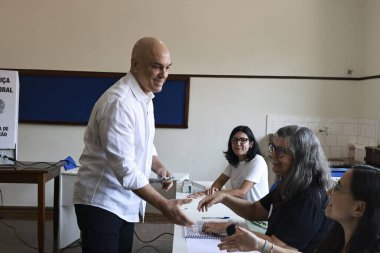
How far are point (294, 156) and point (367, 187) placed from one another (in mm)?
488

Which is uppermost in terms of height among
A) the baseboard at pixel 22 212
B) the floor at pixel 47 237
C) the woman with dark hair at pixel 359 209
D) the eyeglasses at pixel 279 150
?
the eyeglasses at pixel 279 150

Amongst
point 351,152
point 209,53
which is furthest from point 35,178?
point 351,152

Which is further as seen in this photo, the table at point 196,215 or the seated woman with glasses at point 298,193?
the table at point 196,215

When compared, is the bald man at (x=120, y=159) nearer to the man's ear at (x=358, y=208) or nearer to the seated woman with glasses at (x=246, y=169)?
the man's ear at (x=358, y=208)

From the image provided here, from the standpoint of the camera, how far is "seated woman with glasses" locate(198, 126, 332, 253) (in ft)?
4.80

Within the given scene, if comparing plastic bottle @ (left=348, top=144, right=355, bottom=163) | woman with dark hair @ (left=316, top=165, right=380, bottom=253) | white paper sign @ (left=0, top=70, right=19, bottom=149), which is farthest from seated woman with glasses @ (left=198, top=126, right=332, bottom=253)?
plastic bottle @ (left=348, top=144, right=355, bottom=163)

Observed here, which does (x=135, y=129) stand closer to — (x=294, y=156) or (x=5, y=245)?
(x=294, y=156)

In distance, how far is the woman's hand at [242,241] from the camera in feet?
4.19

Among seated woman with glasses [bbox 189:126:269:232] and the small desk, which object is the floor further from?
seated woman with glasses [bbox 189:126:269:232]

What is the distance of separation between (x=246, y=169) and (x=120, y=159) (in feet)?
4.40

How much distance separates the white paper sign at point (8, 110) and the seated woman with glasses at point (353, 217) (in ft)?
8.10

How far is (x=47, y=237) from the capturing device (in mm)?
3484

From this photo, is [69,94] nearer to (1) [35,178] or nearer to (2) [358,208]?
(1) [35,178]

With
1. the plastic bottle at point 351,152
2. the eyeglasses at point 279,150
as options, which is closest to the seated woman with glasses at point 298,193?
the eyeglasses at point 279,150
